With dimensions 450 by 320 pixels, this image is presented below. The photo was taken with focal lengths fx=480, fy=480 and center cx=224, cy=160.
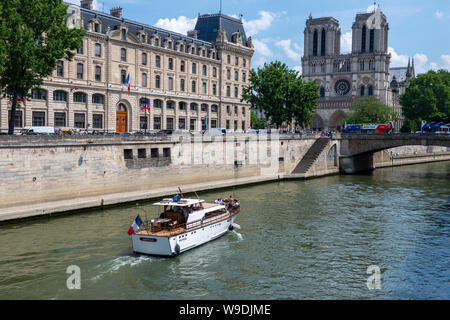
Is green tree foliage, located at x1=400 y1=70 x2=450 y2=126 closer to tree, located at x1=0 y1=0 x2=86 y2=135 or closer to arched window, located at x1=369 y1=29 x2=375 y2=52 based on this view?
arched window, located at x1=369 y1=29 x2=375 y2=52

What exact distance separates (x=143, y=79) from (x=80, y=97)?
433 inches

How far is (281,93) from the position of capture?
76500 millimetres

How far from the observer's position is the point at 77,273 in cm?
2345

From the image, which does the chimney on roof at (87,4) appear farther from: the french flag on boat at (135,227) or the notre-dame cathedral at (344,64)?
the notre-dame cathedral at (344,64)

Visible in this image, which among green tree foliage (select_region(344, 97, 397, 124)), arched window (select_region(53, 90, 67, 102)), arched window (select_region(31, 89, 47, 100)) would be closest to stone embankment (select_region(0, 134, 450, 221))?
arched window (select_region(31, 89, 47, 100))

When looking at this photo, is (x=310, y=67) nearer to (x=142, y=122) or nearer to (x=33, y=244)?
→ (x=142, y=122)

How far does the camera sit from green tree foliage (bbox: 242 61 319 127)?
7644cm

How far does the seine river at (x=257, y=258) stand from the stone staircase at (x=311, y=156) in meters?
24.1

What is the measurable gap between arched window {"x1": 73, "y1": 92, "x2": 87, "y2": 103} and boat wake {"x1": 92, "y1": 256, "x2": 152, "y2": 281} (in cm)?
3964

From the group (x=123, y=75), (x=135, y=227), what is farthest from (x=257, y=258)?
(x=123, y=75)

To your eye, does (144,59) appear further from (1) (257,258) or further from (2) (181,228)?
(1) (257,258)

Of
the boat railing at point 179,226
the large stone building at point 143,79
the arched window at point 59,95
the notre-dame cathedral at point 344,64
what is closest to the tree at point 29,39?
the large stone building at point 143,79

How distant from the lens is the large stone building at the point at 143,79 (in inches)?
2338
